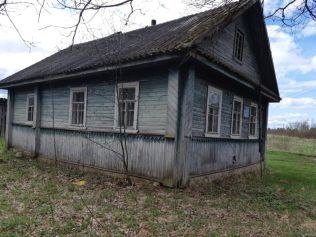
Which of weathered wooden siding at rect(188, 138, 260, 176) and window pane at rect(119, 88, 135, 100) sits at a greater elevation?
window pane at rect(119, 88, 135, 100)

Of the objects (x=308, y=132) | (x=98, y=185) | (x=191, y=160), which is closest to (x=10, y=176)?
(x=98, y=185)

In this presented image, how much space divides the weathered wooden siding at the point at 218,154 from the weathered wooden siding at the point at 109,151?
794 millimetres

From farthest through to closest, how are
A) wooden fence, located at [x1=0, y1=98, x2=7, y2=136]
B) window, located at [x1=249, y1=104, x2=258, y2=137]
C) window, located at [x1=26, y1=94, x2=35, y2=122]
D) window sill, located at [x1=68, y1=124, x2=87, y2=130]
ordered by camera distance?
wooden fence, located at [x1=0, y1=98, x2=7, y2=136] < window, located at [x1=26, y1=94, x2=35, y2=122] < window, located at [x1=249, y1=104, x2=258, y2=137] < window sill, located at [x1=68, y1=124, x2=87, y2=130]

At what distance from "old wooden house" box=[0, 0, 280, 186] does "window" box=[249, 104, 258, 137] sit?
46 millimetres

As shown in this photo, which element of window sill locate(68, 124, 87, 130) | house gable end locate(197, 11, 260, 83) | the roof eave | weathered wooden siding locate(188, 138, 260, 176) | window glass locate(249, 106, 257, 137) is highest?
house gable end locate(197, 11, 260, 83)

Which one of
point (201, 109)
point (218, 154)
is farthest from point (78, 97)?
point (218, 154)

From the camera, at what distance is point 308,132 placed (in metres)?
52.0

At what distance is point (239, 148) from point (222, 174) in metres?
2.15

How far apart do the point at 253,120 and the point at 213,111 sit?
473 centimetres

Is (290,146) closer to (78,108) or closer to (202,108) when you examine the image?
(202,108)

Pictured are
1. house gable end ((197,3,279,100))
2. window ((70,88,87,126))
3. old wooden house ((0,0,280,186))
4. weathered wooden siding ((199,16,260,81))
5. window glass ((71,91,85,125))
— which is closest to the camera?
old wooden house ((0,0,280,186))

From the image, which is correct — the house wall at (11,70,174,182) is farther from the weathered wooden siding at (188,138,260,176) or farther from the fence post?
the fence post

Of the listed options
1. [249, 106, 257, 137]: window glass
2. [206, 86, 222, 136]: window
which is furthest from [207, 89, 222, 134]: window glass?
[249, 106, 257, 137]: window glass

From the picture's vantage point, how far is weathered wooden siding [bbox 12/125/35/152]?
1542 centimetres
